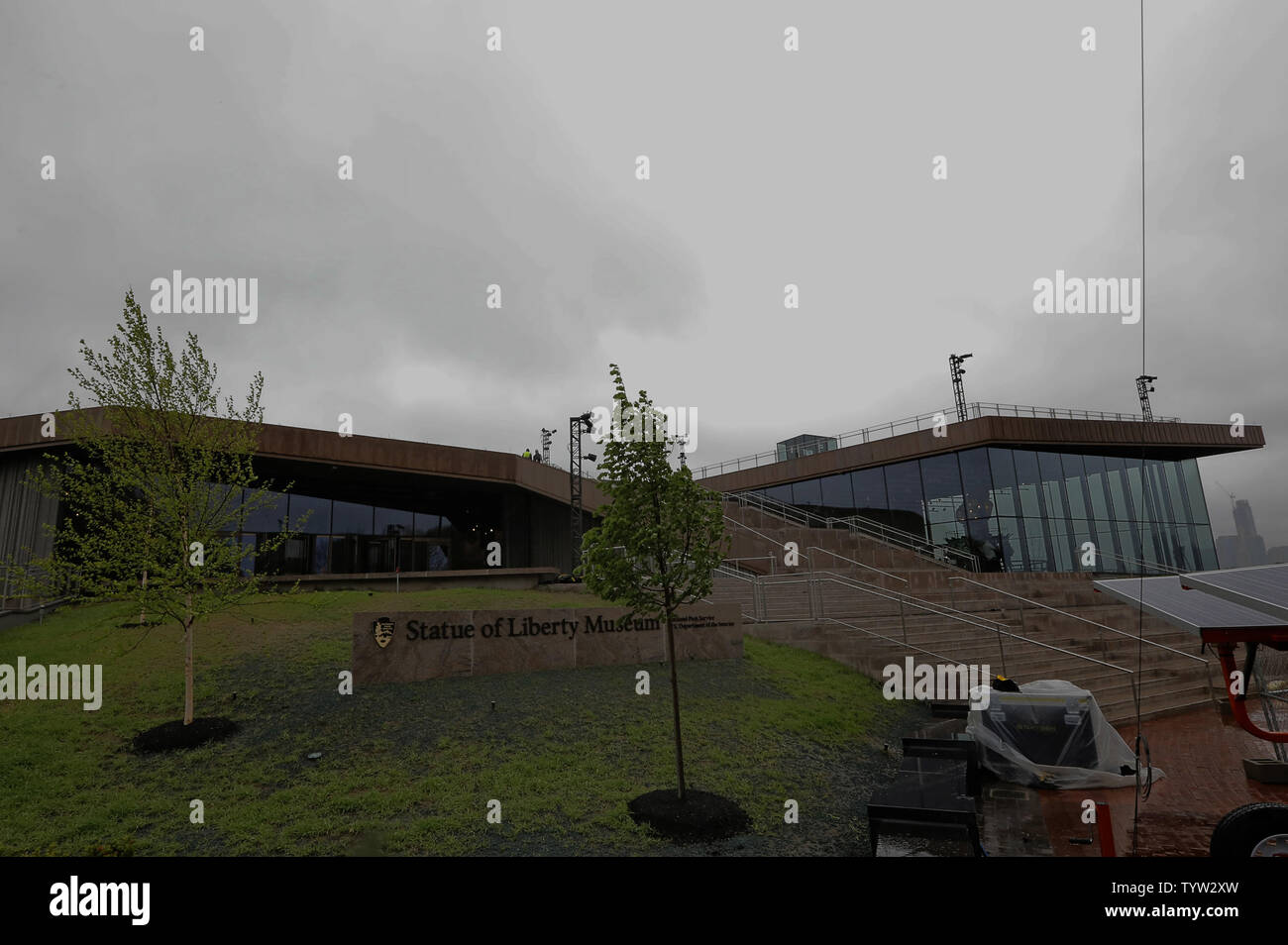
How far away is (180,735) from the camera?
26.7ft

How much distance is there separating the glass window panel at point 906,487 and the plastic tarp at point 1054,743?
22779mm

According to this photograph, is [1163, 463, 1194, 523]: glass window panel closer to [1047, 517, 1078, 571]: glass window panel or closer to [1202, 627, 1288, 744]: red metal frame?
[1047, 517, 1078, 571]: glass window panel

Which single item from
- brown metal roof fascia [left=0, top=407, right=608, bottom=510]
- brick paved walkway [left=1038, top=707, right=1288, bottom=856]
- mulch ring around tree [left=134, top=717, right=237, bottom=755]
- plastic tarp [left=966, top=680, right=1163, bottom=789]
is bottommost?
brick paved walkway [left=1038, top=707, right=1288, bottom=856]

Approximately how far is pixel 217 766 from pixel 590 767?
4.45 meters

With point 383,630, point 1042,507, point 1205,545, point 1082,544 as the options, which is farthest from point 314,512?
point 1205,545

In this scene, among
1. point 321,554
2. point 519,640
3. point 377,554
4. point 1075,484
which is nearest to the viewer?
point 519,640

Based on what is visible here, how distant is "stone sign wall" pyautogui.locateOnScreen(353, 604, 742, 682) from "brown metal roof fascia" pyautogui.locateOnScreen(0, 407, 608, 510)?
662 cm

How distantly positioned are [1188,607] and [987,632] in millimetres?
10694

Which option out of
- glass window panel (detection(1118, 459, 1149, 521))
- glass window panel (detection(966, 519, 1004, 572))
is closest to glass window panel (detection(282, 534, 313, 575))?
glass window panel (detection(966, 519, 1004, 572))

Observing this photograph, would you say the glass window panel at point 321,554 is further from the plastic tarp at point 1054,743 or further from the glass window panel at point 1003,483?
the glass window panel at point 1003,483

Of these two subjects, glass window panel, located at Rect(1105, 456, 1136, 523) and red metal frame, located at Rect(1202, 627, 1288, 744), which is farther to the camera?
glass window panel, located at Rect(1105, 456, 1136, 523)

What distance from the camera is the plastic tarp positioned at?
8.34 m

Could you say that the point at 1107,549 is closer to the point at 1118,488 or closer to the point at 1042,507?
the point at 1118,488

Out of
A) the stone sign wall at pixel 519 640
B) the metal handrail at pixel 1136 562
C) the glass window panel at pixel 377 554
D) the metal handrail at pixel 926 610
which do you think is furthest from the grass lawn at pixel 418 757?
the metal handrail at pixel 1136 562
